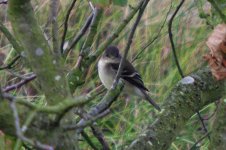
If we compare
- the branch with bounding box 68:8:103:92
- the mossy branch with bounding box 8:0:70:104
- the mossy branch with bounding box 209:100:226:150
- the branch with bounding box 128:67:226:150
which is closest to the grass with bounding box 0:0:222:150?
the branch with bounding box 68:8:103:92

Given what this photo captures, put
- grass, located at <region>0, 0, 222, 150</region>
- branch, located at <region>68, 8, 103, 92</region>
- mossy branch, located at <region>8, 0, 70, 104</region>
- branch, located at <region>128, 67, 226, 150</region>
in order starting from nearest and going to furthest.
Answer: mossy branch, located at <region>8, 0, 70, 104</region>
branch, located at <region>128, 67, 226, 150</region>
branch, located at <region>68, 8, 103, 92</region>
grass, located at <region>0, 0, 222, 150</region>

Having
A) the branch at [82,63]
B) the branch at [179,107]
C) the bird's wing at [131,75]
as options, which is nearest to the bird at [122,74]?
the bird's wing at [131,75]

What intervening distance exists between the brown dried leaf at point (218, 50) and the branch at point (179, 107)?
39cm

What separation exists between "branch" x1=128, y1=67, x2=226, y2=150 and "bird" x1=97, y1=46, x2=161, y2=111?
2.06 m

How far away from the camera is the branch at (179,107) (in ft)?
5.26

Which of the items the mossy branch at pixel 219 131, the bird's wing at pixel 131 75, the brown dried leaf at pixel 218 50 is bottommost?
the bird's wing at pixel 131 75

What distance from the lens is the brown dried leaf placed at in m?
1.19

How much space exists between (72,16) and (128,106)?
0.87 meters

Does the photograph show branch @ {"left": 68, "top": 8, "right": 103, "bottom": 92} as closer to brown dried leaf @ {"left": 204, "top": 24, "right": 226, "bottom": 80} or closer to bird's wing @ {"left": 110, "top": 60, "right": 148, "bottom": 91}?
brown dried leaf @ {"left": 204, "top": 24, "right": 226, "bottom": 80}

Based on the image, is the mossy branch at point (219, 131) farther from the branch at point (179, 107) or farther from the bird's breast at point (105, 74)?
the bird's breast at point (105, 74)

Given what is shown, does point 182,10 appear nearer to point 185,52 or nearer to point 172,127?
point 185,52

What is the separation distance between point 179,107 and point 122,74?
2611mm

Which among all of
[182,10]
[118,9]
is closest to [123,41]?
[118,9]

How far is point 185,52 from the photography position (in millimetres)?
4141
